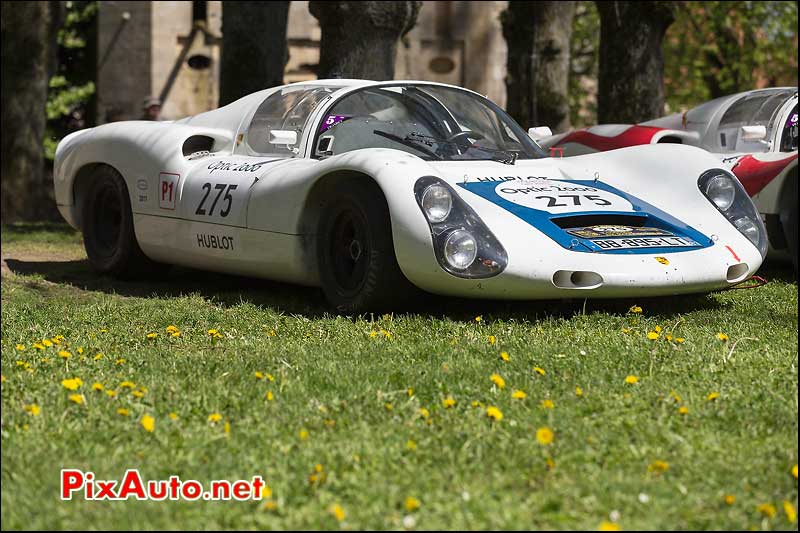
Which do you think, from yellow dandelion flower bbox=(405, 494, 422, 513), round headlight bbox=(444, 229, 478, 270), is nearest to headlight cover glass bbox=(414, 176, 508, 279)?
round headlight bbox=(444, 229, 478, 270)

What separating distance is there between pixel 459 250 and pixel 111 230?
381cm

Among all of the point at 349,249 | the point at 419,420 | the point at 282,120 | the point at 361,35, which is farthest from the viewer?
the point at 361,35

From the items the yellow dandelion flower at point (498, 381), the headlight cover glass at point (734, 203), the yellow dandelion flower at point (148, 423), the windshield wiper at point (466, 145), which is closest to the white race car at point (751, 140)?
the windshield wiper at point (466, 145)

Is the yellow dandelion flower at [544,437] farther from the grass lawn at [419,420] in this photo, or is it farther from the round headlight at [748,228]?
the round headlight at [748,228]

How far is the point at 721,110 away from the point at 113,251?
471 centimetres

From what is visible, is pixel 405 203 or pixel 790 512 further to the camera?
pixel 405 203

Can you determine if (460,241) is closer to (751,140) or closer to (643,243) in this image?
(643,243)

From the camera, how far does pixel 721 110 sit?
9.56 m

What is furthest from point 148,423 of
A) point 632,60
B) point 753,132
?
point 632,60

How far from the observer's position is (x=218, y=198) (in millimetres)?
7496

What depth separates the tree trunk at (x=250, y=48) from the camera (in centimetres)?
1276

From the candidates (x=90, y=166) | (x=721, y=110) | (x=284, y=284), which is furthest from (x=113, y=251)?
(x=721, y=110)

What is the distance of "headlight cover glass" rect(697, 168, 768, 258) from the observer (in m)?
6.73

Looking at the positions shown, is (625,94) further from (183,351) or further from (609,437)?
(609,437)
